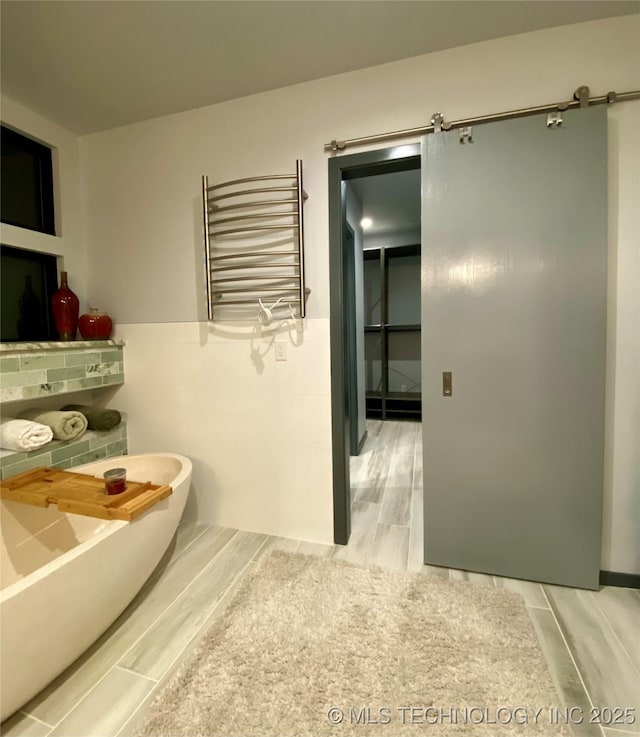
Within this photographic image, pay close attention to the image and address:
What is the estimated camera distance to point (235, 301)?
1.91 metres

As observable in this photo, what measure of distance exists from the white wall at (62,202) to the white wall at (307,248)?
8 centimetres

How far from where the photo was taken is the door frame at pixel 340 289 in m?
1.65

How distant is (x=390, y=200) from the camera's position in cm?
351

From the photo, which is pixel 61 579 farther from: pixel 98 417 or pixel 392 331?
pixel 392 331

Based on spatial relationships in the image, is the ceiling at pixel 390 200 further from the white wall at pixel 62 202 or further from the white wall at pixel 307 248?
the white wall at pixel 62 202

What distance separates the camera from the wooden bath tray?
Result: 1242mm

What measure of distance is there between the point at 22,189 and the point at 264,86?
1567mm

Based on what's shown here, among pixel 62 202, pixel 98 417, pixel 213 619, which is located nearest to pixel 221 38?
pixel 62 202

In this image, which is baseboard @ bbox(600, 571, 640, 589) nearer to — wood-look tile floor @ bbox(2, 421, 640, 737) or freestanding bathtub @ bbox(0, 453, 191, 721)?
wood-look tile floor @ bbox(2, 421, 640, 737)

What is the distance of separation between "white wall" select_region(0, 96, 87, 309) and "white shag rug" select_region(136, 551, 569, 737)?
2.20 meters

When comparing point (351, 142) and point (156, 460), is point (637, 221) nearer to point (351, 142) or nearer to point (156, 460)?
point (351, 142)

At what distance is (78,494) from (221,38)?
208 cm

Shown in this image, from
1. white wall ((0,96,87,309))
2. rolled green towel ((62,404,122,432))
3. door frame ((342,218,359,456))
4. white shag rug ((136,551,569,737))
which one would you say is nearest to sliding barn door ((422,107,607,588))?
white shag rug ((136,551,569,737))

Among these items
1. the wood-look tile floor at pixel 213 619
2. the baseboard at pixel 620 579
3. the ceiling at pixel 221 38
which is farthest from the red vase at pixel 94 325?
the baseboard at pixel 620 579
